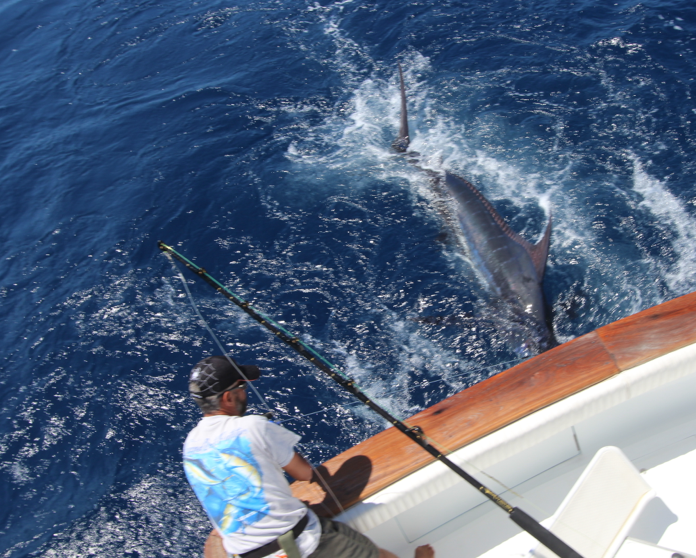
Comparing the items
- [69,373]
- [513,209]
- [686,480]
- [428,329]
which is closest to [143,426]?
[69,373]

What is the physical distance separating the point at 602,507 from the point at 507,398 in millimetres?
727

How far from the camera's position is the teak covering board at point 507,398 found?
9.59 feet

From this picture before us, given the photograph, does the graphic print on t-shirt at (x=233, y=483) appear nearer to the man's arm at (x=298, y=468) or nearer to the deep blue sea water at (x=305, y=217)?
the man's arm at (x=298, y=468)

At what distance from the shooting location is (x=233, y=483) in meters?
2.47

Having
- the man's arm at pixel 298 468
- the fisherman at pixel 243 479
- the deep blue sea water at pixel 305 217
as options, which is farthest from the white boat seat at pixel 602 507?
the deep blue sea water at pixel 305 217

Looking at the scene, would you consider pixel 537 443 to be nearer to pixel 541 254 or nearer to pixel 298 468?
pixel 298 468

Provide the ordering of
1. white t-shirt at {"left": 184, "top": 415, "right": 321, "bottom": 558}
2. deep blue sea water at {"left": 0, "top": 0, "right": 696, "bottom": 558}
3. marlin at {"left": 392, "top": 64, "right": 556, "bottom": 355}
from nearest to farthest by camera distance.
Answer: white t-shirt at {"left": 184, "top": 415, "right": 321, "bottom": 558}
deep blue sea water at {"left": 0, "top": 0, "right": 696, "bottom": 558}
marlin at {"left": 392, "top": 64, "right": 556, "bottom": 355}

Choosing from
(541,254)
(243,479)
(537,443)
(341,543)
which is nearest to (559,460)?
(537,443)

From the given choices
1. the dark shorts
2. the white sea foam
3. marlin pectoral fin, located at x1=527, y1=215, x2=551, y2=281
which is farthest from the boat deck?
the white sea foam

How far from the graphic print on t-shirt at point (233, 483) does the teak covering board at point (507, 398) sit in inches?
20.5

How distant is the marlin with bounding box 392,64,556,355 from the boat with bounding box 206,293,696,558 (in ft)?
9.75

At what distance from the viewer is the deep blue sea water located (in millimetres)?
6195

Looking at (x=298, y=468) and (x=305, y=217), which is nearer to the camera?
(x=298, y=468)

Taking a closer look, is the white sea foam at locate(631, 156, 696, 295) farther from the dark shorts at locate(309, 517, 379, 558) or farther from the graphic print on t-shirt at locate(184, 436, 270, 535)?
the graphic print on t-shirt at locate(184, 436, 270, 535)
